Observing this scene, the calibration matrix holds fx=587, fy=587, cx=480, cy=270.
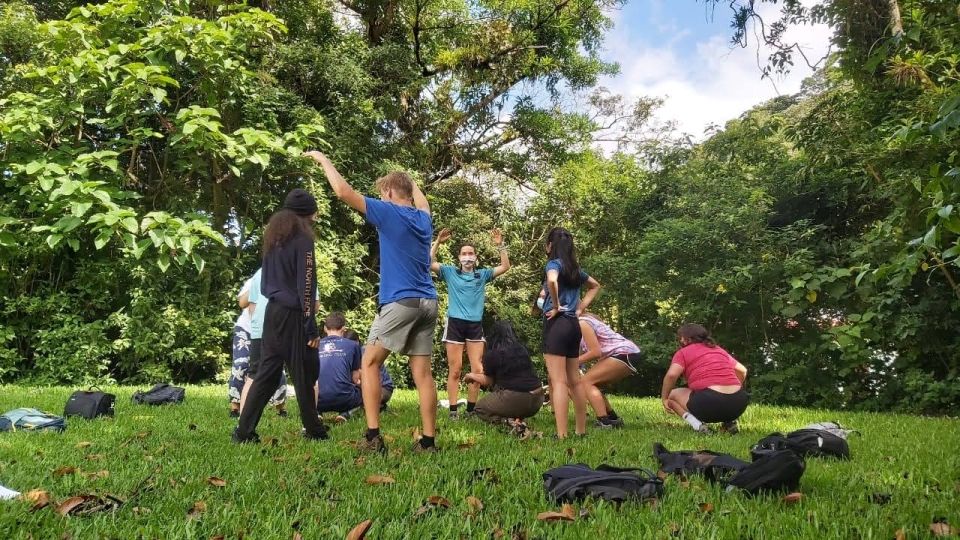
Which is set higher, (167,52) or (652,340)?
(167,52)

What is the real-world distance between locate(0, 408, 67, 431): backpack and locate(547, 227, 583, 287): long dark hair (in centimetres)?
435

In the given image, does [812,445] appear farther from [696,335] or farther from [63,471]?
[63,471]

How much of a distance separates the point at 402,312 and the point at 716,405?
3.28 meters

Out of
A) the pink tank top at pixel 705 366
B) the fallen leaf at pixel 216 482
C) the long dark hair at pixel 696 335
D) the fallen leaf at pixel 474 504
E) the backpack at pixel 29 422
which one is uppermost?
the long dark hair at pixel 696 335

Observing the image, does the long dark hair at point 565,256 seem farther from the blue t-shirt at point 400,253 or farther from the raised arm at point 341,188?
the raised arm at point 341,188

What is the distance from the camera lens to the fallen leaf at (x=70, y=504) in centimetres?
239

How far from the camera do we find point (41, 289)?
35.4 ft

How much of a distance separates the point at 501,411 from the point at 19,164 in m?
7.36

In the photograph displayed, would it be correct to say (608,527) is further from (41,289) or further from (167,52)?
(41,289)

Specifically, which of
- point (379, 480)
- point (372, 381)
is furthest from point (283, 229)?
point (379, 480)

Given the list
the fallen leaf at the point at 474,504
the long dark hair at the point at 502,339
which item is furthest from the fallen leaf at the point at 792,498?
the long dark hair at the point at 502,339

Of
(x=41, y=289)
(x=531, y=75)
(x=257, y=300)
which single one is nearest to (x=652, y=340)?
(x=531, y=75)

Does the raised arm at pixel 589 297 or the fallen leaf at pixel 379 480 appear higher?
the raised arm at pixel 589 297

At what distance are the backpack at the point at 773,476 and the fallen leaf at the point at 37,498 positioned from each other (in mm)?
3143
